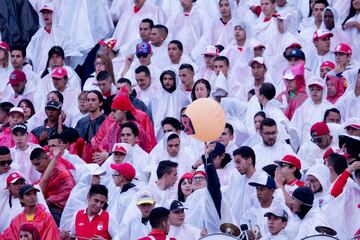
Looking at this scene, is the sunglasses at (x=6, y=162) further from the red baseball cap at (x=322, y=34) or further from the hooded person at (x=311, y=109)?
the red baseball cap at (x=322, y=34)

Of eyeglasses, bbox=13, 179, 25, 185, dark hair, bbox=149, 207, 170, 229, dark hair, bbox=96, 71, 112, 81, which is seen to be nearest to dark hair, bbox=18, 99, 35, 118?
dark hair, bbox=96, 71, 112, 81

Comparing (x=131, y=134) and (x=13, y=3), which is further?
(x=13, y=3)

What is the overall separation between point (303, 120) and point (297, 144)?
0.49 m

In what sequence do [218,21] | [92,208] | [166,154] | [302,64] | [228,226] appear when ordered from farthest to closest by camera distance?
[218,21]
[302,64]
[166,154]
[92,208]
[228,226]

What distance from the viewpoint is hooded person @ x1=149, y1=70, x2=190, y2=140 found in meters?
23.1

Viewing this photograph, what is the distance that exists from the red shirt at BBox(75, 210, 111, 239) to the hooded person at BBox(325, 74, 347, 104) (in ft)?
13.6

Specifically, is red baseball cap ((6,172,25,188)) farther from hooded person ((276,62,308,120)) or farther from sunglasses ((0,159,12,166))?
hooded person ((276,62,308,120))

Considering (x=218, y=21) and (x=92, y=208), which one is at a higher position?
(x=218, y=21)

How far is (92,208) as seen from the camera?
19469 millimetres

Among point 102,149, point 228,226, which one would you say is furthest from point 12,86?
point 228,226

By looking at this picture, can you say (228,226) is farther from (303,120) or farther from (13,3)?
(13,3)

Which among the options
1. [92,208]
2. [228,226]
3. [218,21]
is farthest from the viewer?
[218,21]

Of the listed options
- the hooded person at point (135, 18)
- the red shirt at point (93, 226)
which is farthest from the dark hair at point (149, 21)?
the red shirt at point (93, 226)

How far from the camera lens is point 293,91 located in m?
22.6
